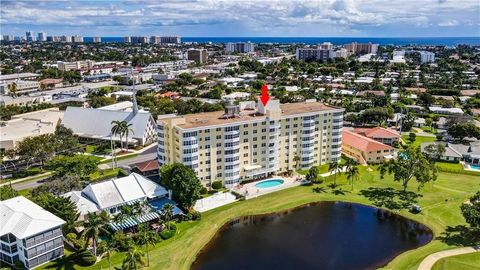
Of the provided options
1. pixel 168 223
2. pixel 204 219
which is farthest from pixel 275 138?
pixel 168 223

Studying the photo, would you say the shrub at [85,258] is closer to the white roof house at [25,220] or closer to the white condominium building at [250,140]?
the white roof house at [25,220]

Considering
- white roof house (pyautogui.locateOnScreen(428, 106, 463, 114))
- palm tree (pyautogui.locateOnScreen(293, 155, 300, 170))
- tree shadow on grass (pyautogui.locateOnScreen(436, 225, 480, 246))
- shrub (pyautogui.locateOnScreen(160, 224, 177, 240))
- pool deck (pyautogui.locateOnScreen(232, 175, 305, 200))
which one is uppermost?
white roof house (pyautogui.locateOnScreen(428, 106, 463, 114))

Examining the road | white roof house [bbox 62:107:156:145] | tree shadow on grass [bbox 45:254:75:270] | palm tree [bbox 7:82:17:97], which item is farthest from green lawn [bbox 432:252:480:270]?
palm tree [bbox 7:82:17:97]

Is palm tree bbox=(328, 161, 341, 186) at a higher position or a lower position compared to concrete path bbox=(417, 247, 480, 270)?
higher

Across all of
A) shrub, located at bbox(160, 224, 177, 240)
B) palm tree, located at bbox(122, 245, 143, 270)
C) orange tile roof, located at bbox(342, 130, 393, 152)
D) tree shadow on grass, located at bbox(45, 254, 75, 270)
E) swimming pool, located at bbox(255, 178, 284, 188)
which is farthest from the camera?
orange tile roof, located at bbox(342, 130, 393, 152)

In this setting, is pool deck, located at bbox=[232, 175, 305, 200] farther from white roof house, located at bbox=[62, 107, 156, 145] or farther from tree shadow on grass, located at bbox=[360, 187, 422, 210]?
white roof house, located at bbox=[62, 107, 156, 145]

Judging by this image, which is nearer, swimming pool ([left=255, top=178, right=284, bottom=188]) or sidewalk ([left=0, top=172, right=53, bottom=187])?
swimming pool ([left=255, top=178, right=284, bottom=188])
